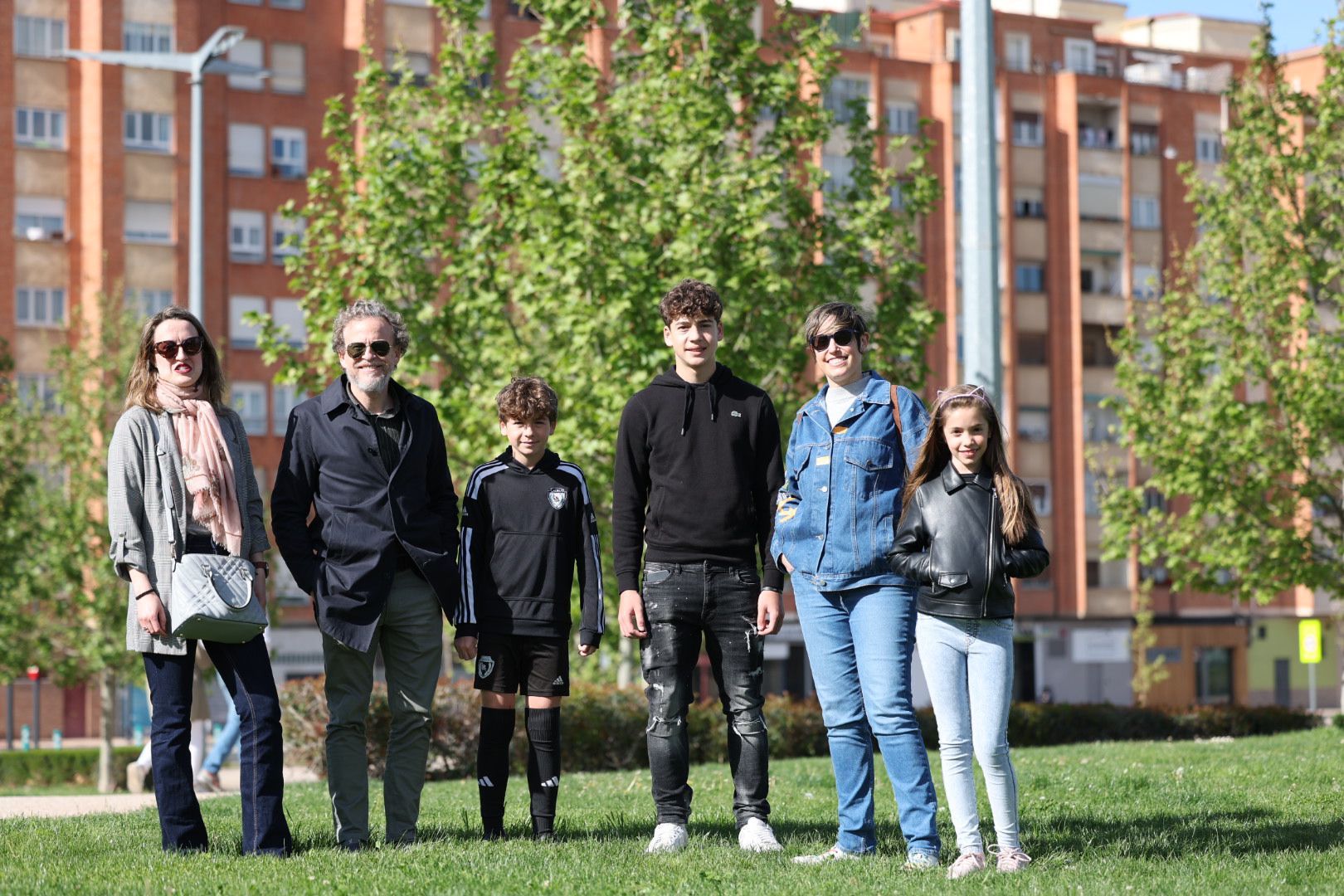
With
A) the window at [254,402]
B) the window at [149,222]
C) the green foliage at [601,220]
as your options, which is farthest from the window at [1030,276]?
the green foliage at [601,220]

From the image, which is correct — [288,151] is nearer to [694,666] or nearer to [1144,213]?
[1144,213]

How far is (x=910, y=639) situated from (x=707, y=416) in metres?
1.27

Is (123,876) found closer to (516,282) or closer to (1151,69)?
(516,282)

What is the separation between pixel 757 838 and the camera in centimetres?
739

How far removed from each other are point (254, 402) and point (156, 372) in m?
48.3

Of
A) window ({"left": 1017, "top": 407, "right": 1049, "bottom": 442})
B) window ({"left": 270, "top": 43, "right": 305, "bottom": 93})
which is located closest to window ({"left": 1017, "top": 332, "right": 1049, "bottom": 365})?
window ({"left": 1017, "top": 407, "right": 1049, "bottom": 442})

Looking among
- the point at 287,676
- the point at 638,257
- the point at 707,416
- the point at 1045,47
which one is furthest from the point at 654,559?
the point at 1045,47

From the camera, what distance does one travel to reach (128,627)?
280 inches

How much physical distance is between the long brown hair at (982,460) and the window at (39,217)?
4979cm

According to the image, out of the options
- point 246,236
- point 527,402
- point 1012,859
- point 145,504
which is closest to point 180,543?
point 145,504

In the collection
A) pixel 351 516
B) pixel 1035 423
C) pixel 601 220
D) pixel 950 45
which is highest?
pixel 950 45

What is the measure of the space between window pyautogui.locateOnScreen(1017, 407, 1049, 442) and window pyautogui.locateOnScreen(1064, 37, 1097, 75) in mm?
14327

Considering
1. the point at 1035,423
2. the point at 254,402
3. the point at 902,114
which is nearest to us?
the point at 254,402

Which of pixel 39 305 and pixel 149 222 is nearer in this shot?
pixel 39 305
